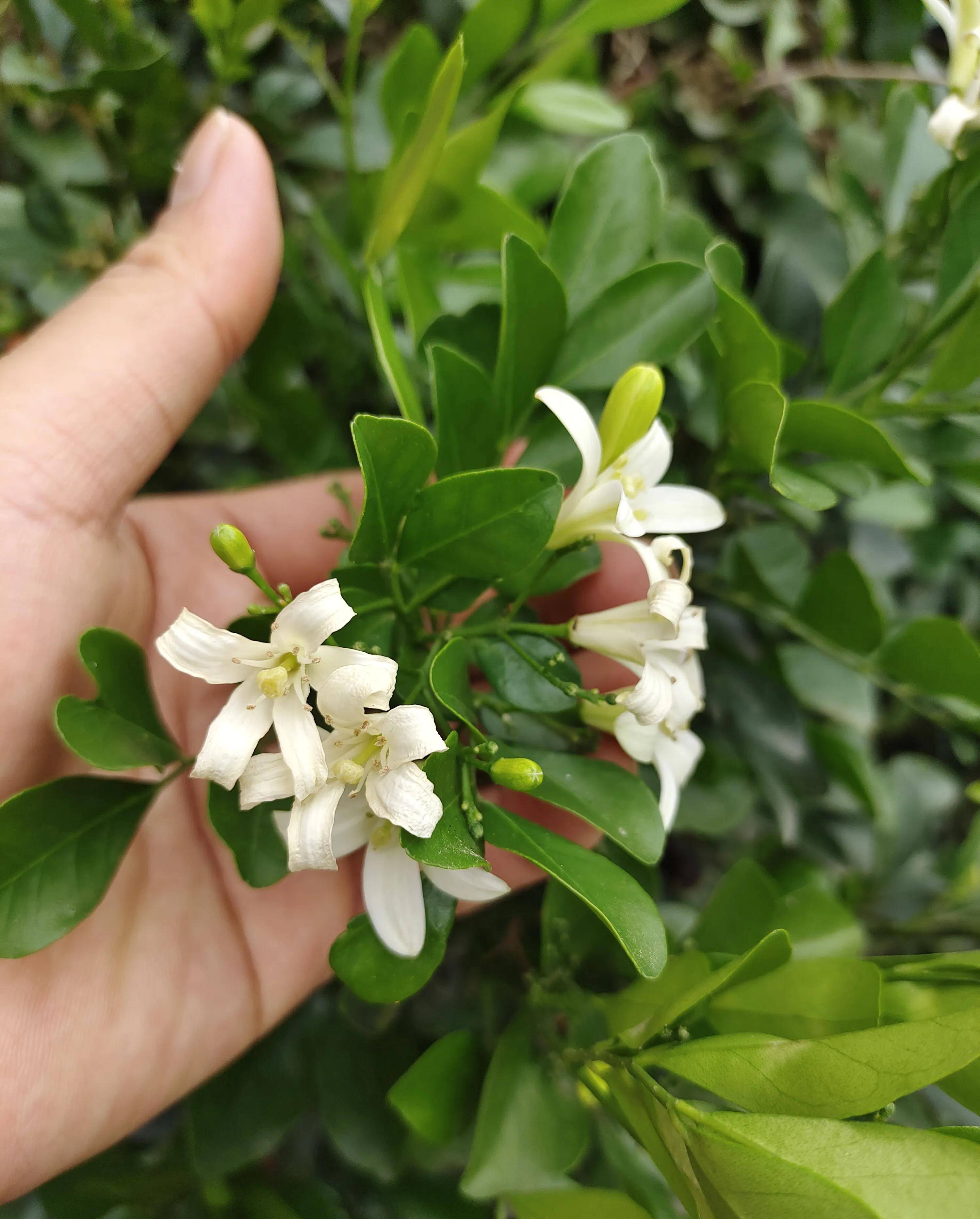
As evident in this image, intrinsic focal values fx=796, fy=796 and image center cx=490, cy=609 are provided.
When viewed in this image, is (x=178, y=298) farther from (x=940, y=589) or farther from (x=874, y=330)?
(x=940, y=589)

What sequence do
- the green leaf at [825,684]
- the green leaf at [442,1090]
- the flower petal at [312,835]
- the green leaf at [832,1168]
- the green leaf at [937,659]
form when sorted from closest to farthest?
the green leaf at [832,1168]
the flower petal at [312,835]
the green leaf at [442,1090]
the green leaf at [937,659]
the green leaf at [825,684]

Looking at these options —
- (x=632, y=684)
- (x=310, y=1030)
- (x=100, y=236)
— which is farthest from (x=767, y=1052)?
(x=100, y=236)

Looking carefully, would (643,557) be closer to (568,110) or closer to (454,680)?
(454,680)

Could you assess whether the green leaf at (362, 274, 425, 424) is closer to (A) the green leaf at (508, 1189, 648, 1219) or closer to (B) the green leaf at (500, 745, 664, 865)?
(B) the green leaf at (500, 745, 664, 865)

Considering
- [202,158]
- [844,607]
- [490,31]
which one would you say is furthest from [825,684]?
[202,158]

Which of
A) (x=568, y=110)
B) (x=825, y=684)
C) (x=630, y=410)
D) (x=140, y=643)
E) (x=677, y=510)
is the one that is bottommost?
(x=825, y=684)

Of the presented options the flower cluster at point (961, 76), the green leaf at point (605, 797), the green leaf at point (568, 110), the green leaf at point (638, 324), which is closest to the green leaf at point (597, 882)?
the green leaf at point (605, 797)

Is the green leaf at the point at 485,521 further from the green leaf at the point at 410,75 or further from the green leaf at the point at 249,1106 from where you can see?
the green leaf at the point at 249,1106
